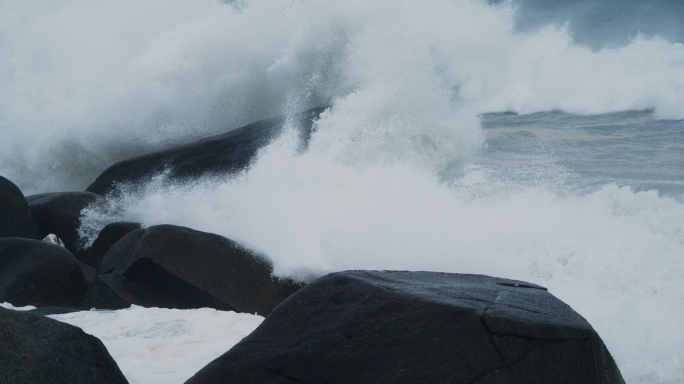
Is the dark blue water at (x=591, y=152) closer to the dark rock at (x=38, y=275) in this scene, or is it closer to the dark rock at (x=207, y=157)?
the dark rock at (x=207, y=157)

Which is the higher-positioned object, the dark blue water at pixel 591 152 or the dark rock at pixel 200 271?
the dark blue water at pixel 591 152

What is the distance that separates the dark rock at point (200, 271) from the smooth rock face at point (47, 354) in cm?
243

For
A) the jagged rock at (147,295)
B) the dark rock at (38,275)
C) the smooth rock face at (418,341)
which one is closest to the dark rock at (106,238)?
the dark rock at (38,275)

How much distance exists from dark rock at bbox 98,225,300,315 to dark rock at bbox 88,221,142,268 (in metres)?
→ 1.29

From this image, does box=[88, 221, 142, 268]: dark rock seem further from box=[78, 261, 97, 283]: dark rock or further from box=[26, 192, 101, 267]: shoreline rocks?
box=[78, 261, 97, 283]: dark rock

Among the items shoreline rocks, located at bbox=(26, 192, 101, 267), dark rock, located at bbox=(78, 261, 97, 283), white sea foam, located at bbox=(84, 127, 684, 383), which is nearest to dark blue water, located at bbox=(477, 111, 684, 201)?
white sea foam, located at bbox=(84, 127, 684, 383)

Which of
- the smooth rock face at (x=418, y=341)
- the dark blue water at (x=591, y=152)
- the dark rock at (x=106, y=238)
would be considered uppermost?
the dark blue water at (x=591, y=152)

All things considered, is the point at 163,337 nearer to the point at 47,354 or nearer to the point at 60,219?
the point at 47,354

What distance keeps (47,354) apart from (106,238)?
456 cm

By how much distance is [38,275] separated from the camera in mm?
4816

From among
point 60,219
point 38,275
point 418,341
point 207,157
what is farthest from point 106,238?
point 418,341

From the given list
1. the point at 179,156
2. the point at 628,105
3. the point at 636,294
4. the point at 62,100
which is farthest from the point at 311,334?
the point at 628,105

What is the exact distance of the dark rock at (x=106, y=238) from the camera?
251 inches

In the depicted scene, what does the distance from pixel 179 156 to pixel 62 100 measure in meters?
4.34
